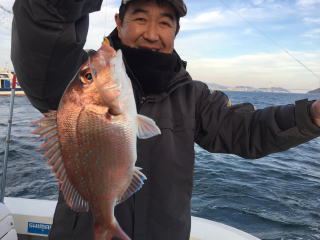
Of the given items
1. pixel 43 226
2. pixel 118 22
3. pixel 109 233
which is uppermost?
pixel 118 22

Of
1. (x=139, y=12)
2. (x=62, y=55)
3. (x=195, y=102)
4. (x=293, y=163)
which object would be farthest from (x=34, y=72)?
(x=293, y=163)

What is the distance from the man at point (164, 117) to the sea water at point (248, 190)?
4.23 metres

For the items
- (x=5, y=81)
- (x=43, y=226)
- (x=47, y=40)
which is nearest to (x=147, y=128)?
(x=47, y=40)

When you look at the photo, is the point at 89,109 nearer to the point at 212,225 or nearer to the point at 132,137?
the point at 132,137

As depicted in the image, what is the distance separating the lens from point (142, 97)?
2258 millimetres

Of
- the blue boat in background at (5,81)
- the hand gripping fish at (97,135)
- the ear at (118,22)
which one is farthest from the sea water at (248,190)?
the blue boat in background at (5,81)

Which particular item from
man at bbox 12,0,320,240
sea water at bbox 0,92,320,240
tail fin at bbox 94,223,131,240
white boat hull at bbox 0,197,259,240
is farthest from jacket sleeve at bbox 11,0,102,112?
sea water at bbox 0,92,320,240

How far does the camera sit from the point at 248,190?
855 centimetres

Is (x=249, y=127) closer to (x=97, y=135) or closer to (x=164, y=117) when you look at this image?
(x=164, y=117)

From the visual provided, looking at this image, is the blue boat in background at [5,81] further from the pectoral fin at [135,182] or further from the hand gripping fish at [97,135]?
the pectoral fin at [135,182]

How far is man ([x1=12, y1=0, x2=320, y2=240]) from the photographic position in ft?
6.42

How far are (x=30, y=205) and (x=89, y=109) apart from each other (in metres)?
3.46

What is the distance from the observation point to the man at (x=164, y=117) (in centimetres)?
196

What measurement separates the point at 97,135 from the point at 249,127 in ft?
4.22
